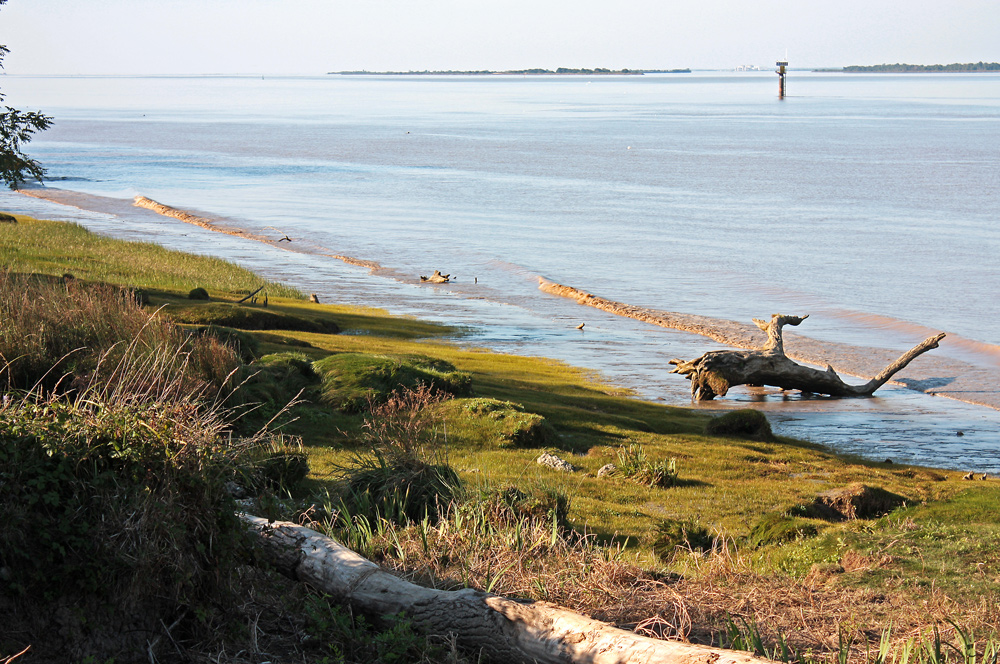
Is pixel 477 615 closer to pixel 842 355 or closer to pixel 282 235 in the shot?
pixel 842 355

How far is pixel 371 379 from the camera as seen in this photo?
13.5 meters

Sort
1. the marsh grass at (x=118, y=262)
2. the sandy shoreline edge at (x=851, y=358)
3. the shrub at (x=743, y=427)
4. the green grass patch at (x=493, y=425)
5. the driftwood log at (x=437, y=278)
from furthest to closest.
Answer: the driftwood log at (x=437, y=278), the marsh grass at (x=118, y=262), the sandy shoreline edge at (x=851, y=358), the shrub at (x=743, y=427), the green grass patch at (x=493, y=425)

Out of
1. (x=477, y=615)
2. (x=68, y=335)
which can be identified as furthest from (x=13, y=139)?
(x=477, y=615)

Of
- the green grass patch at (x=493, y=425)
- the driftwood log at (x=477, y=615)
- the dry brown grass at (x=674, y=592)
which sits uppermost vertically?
the driftwood log at (x=477, y=615)

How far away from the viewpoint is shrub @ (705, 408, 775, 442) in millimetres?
15367

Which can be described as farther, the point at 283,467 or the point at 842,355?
the point at 842,355

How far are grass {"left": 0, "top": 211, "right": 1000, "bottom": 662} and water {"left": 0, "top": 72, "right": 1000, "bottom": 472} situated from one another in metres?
4.06

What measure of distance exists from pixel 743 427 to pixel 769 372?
16.4 feet

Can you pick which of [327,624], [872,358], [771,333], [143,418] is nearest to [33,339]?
[143,418]

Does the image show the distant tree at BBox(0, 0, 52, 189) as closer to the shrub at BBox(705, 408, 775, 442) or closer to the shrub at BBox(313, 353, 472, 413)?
the shrub at BBox(313, 353, 472, 413)

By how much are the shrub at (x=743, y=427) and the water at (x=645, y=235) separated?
2.02 meters

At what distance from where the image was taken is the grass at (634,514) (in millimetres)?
6664

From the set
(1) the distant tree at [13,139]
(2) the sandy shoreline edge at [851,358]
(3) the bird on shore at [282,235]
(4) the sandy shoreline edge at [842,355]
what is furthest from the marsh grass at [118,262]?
(2) the sandy shoreline edge at [851,358]

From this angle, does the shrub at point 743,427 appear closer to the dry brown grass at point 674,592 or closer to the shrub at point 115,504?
the dry brown grass at point 674,592
